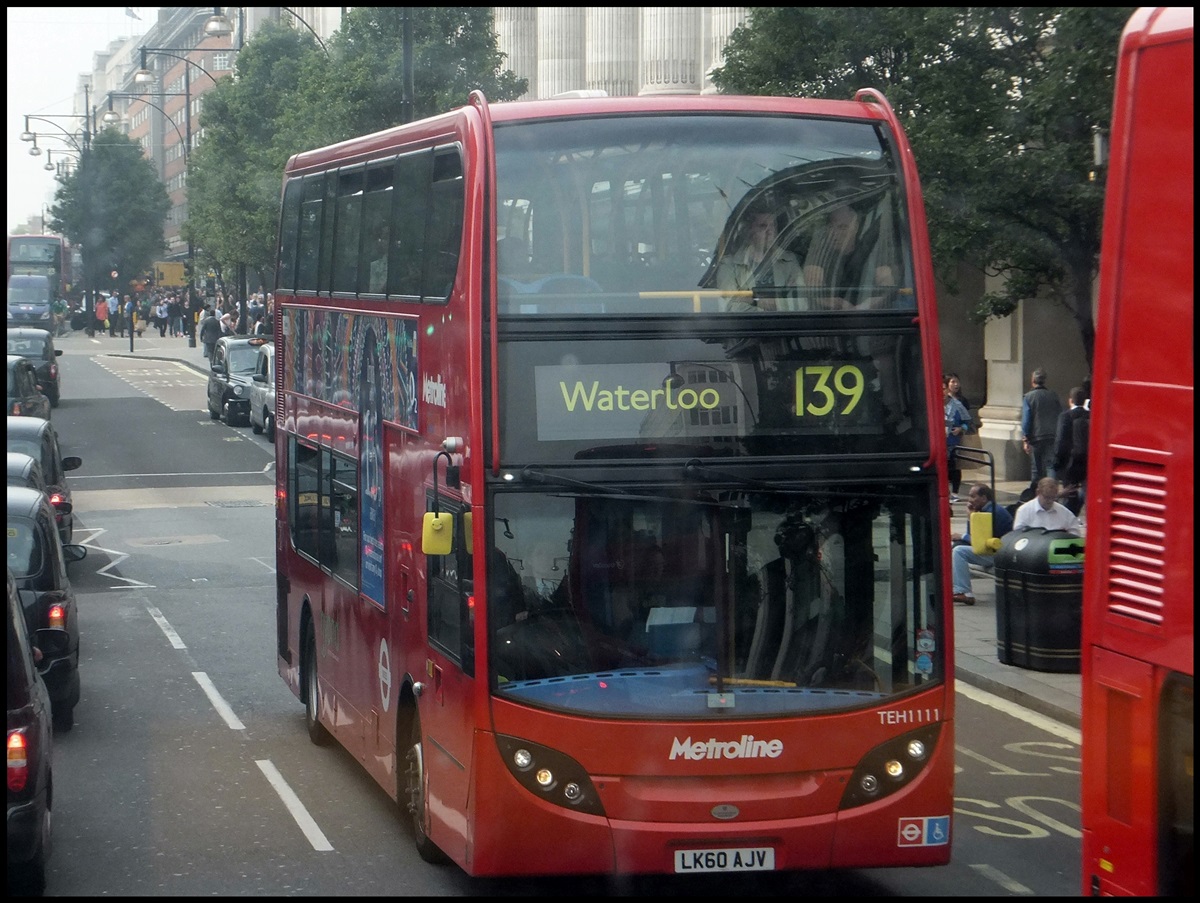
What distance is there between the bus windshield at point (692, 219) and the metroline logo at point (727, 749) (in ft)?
6.15

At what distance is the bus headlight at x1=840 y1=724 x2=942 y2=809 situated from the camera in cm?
762

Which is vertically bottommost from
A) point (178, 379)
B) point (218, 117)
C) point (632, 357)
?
point (178, 379)

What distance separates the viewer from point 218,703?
13.9m

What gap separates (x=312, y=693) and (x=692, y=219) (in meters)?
5.93

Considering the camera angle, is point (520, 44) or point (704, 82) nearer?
point (704, 82)

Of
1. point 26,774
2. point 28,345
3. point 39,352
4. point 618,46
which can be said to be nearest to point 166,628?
point 26,774

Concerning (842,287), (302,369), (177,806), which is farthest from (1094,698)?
(302,369)

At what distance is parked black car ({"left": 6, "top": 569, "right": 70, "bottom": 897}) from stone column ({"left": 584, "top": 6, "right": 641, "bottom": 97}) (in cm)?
3427

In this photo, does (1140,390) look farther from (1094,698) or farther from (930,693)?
(930,693)

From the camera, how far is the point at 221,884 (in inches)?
347

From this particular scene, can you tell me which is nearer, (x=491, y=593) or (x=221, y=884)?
(x=491, y=593)

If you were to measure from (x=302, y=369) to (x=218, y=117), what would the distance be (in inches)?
1924

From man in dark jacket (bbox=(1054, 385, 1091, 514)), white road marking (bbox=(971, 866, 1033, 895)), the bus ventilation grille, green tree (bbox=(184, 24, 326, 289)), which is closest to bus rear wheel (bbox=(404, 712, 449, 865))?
white road marking (bbox=(971, 866, 1033, 895))

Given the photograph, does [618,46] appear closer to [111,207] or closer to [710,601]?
[710,601]
